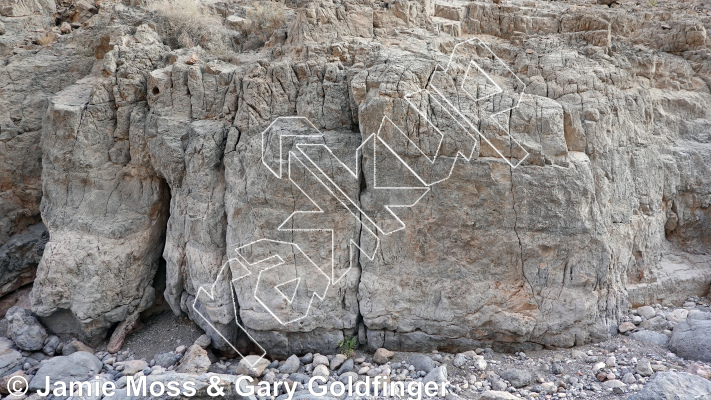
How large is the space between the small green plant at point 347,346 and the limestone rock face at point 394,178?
0.31 feet

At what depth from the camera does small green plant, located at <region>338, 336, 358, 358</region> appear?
5.23m

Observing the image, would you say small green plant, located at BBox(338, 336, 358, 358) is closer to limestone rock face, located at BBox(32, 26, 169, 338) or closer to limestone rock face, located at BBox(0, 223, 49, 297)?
limestone rock face, located at BBox(32, 26, 169, 338)

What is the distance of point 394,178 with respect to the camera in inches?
196

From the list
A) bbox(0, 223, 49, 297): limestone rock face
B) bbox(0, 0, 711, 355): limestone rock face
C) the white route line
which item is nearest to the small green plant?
bbox(0, 0, 711, 355): limestone rock face

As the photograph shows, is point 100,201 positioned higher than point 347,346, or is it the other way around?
point 100,201

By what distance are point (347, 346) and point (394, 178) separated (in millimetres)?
1904

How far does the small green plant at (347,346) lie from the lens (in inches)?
206

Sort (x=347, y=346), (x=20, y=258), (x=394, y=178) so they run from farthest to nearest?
1. (x=20, y=258)
2. (x=347, y=346)
3. (x=394, y=178)

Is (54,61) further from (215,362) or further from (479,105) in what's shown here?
Answer: (479,105)

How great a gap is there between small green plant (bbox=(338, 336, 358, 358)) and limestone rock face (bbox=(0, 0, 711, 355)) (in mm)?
96

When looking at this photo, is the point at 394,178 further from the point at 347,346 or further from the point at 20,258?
the point at 20,258

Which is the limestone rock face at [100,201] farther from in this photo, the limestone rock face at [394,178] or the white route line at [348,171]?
the white route line at [348,171]

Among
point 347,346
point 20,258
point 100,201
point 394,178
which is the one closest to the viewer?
point 394,178

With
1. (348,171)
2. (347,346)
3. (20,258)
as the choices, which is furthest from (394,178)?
(20,258)
